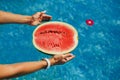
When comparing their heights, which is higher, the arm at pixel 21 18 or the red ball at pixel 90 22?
the red ball at pixel 90 22

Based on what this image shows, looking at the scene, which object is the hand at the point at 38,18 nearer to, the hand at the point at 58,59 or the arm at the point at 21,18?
the arm at the point at 21,18

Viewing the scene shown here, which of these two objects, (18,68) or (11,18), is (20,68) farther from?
(11,18)

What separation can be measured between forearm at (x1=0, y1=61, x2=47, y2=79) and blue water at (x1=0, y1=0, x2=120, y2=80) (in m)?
0.42

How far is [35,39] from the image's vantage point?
2.90 m

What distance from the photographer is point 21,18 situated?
272 cm

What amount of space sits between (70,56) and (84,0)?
1.13 m

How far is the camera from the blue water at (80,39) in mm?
2629

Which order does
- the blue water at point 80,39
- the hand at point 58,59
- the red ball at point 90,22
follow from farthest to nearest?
the red ball at point 90,22
the blue water at point 80,39
the hand at point 58,59

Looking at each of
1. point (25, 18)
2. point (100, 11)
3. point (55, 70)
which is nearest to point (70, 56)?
point (55, 70)

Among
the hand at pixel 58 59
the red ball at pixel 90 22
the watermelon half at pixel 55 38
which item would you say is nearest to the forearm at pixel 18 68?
the hand at pixel 58 59

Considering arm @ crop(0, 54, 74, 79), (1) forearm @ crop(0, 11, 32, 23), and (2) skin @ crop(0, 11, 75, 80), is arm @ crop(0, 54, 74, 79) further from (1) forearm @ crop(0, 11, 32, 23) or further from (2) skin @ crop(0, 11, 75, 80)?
(1) forearm @ crop(0, 11, 32, 23)

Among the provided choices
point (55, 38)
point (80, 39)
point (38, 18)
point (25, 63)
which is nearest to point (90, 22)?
point (80, 39)

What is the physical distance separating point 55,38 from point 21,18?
43 cm

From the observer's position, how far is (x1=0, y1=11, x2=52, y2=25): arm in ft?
8.67
